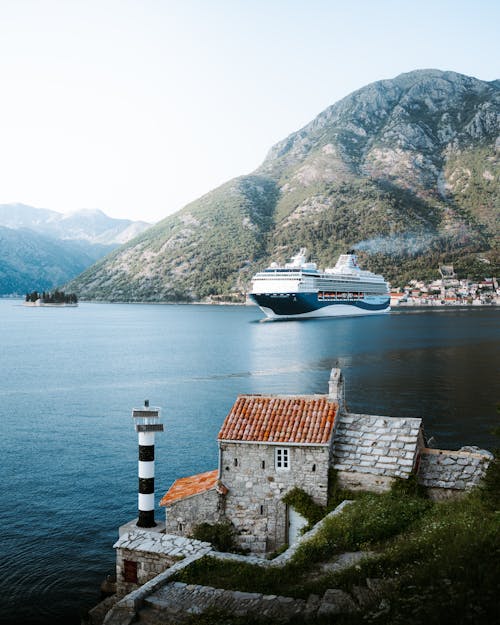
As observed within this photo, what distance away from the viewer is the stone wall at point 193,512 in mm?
16234

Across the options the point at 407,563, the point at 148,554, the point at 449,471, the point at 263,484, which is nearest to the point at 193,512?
the point at 263,484

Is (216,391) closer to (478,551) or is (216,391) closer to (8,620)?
(8,620)

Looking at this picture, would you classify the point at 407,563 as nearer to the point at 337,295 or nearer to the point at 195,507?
the point at 195,507

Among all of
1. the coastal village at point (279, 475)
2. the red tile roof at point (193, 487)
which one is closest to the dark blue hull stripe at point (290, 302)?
the red tile roof at point (193, 487)

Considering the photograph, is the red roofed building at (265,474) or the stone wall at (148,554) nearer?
the stone wall at (148,554)

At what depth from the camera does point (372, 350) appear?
6856 cm

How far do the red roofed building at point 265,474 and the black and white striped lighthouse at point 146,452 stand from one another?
0.77m

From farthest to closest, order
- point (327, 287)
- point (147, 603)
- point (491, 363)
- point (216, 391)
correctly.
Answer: point (327, 287) < point (491, 363) < point (216, 391) < point (147, 603)

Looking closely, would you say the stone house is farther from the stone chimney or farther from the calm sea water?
the calm sea water

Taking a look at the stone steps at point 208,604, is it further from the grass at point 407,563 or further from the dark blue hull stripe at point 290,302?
the dark blue hull stripe at point 290,302

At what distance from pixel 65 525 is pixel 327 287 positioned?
366 ft

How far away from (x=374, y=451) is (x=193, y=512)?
520cm

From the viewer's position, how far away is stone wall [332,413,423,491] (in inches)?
603

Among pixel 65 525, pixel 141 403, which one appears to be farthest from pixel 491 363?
pixel 65 525
